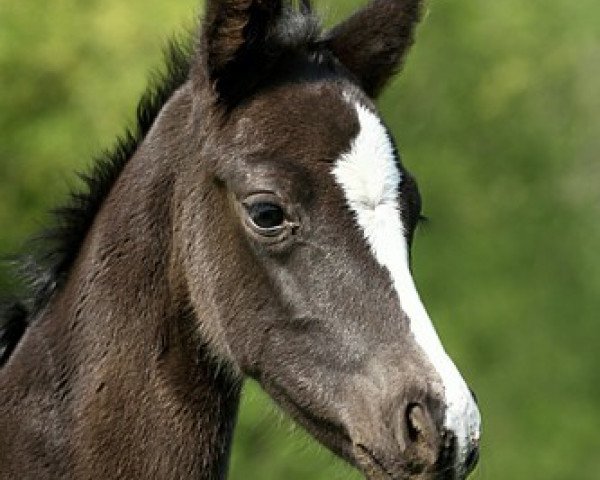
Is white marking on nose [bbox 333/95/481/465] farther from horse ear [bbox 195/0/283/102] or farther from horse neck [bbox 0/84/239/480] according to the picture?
horse neck [bbox 0/84/239/480]

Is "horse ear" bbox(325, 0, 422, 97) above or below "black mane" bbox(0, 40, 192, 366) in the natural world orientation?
below

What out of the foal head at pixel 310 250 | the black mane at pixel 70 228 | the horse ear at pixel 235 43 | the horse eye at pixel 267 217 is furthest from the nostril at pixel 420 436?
the black mane at pixel 70 228

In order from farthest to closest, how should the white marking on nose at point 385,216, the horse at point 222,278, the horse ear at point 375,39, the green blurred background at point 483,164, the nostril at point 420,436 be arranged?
the green blurred background at point 483,164 → the horse ear at point 375,39 → the horse at point 222,278 → the white marking on nose at point 385,216 → the nostril at point 420,436

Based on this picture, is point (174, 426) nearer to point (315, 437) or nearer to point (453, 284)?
point (315, 437)

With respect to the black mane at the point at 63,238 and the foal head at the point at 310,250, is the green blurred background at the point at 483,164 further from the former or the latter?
the foal head at the point at 310,250

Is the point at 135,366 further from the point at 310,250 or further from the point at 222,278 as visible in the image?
the point at 310,250

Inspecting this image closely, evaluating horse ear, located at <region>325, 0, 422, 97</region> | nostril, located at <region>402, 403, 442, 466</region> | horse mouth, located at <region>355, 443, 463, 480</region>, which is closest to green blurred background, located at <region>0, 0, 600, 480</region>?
horse ear, located at <region>325, 0, 422, 97</region>

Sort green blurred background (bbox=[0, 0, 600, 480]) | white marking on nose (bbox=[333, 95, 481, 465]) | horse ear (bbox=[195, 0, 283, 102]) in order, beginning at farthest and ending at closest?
1. green blurred background (bbox=[0, 0, 600, 480])
2. horse ear (bbox=[195, 0, 283, 102])
3. white marking on nose (bbox=[333, 95, 481, 465])

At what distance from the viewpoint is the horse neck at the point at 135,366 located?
539 cm

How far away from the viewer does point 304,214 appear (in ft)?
17.0

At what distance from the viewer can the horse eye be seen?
5211mm

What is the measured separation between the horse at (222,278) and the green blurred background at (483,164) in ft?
30.1

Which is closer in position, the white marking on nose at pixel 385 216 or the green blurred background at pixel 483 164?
the white marking on nose at pixel 385 216

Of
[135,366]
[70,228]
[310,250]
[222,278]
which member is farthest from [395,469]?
[70,228]
